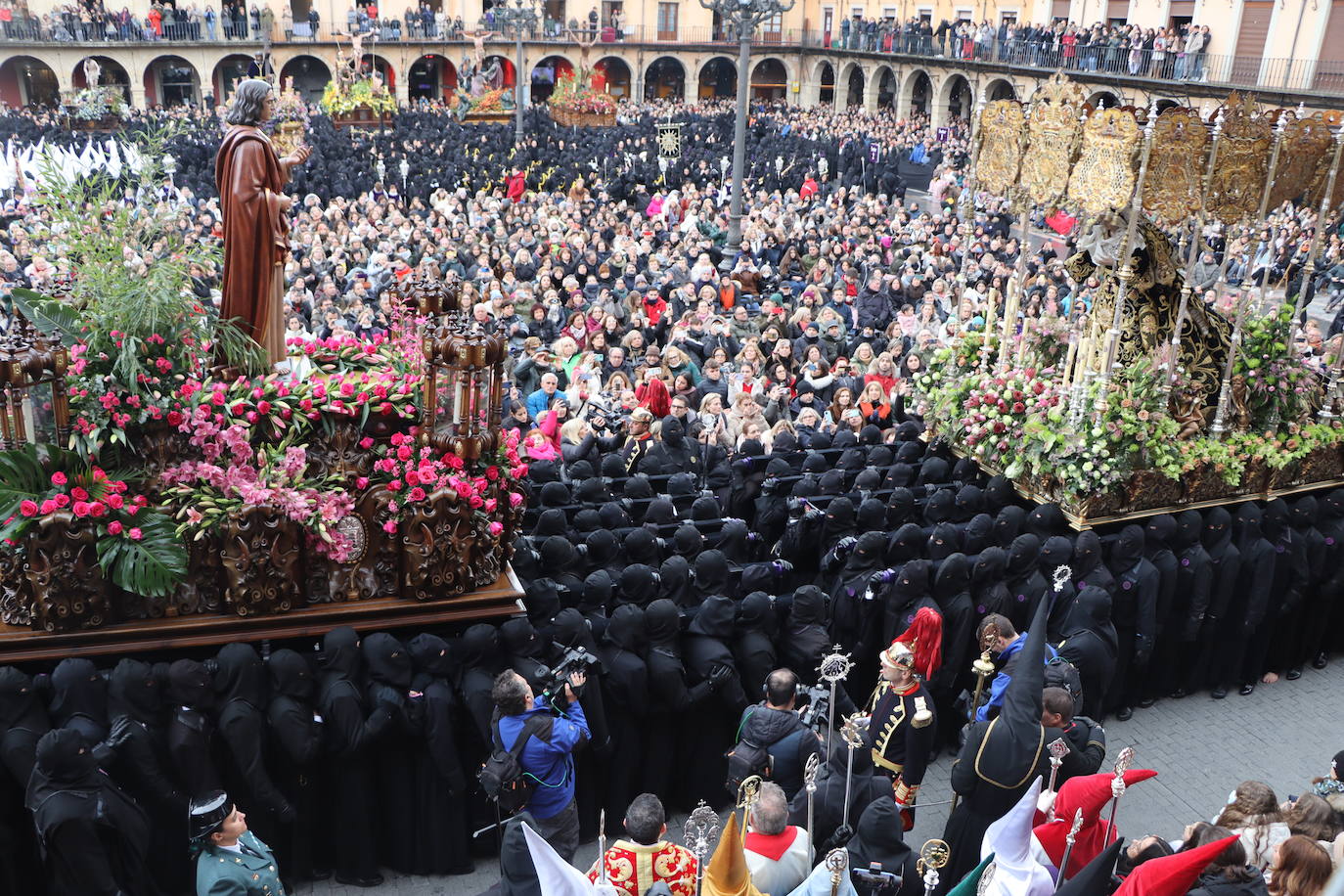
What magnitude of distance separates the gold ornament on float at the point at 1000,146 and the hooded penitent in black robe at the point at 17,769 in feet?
25.2

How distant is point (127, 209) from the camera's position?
668 cm

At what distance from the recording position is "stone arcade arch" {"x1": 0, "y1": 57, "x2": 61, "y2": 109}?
1635 inches

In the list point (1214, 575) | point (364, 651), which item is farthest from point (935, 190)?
point (364, 651)

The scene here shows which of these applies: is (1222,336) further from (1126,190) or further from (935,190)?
(935,190)

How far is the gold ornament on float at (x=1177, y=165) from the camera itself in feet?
25.9

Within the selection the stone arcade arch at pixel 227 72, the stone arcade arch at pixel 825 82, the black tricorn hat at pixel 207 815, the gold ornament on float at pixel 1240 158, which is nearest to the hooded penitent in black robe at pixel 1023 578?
the gold ornament on float at pixel 1240 158

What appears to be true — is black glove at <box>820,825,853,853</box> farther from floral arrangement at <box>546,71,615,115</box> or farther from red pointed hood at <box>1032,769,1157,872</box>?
floral arrangement at <box>546,71,615,115</box>

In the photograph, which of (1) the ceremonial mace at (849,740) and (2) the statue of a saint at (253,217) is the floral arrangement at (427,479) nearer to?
(2) the statue of a saint at (253,217)

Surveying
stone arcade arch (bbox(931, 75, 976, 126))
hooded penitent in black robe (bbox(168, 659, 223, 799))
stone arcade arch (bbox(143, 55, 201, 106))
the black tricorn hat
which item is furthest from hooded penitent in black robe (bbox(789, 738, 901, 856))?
stone arcade arch (bbox(143, 55, 201, 106))

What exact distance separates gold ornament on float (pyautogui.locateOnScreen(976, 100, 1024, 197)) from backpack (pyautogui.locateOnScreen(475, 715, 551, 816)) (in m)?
6.09

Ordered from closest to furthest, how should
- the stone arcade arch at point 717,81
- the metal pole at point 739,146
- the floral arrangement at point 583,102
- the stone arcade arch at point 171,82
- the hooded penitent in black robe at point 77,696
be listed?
the hooded penitent in black robe at point 77,696 → the metal pole at point 739,146 → the floral arrangement at point 583,102 → the stone arcade arch at point 171,82 → the stone arcade arch at point 717,81

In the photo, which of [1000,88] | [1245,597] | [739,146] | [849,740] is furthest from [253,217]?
[1000,88]

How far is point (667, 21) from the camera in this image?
53.0m

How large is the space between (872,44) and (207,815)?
46590mm
